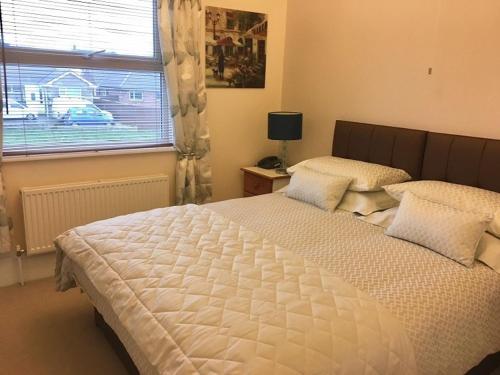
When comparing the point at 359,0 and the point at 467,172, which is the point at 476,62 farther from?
the point at 359,0

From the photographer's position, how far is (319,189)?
8.98ft

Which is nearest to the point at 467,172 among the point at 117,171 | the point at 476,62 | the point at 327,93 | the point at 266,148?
the point at 476,62

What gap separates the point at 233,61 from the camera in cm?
359

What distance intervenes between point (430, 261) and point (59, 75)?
259 cm

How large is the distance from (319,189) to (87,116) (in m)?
1.74

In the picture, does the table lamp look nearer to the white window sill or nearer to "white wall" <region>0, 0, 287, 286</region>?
"white wall" <region>0, 0, 287, 286</region>

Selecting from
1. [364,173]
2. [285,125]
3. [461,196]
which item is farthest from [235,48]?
[461,196]

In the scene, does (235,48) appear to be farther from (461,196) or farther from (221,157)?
(461,196)

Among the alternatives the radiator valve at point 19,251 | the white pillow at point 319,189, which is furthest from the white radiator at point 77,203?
the white pillow at point 319,189

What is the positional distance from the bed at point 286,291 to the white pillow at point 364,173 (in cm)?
27

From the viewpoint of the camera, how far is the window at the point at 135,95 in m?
3.23

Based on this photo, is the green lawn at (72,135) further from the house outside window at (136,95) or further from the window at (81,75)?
the house outside window at (136,95)

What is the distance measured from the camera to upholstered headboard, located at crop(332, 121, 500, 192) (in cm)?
242

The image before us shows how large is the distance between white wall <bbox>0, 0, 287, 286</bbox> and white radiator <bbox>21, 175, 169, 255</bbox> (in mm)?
108
